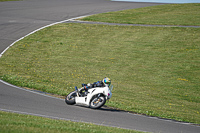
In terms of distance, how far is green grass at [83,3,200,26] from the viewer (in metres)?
37.6

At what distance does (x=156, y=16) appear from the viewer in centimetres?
4112

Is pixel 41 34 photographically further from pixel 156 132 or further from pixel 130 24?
pixel 156 132

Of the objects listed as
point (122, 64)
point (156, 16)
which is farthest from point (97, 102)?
point (156, 16)

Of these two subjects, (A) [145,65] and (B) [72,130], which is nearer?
(B) [72,130]

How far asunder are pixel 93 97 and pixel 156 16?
1200 inches

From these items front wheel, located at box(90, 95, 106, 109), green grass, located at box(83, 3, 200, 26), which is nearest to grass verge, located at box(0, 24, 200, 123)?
front wheel, located at box(90, 95, 106, 109)

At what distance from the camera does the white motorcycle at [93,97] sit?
42.9 feet

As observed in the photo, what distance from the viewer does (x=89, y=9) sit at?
45.8 meters

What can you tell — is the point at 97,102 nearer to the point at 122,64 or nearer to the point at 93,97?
the point at 93,97

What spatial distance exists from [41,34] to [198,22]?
20216 millimetres

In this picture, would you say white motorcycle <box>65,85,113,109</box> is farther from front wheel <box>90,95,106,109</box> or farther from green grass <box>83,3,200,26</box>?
green grass <box>83,3,200,26</box>

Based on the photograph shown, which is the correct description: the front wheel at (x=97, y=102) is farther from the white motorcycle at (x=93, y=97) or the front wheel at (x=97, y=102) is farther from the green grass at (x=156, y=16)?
the green grass at (x=156, y=16)

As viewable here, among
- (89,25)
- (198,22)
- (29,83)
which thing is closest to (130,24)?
(89,25)

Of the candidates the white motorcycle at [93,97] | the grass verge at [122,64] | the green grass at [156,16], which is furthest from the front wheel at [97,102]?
the green grass at [156,16]
